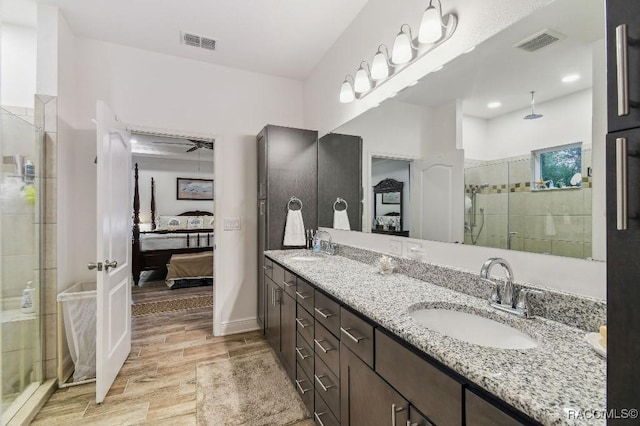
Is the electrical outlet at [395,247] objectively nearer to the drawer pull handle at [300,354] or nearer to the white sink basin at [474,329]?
the white sink basin at [474,329]

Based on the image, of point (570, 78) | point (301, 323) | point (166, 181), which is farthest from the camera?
point (166, 181)

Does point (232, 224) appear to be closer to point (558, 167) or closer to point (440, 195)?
point (440, 195)

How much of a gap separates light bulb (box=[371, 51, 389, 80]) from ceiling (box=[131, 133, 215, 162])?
13.8ft

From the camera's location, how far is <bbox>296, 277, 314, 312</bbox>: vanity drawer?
1633 millimetres

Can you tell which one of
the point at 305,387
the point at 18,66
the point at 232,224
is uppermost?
the point at 18,66

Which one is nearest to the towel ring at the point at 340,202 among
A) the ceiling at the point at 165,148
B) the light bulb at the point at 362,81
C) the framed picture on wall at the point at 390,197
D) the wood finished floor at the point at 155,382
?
the framed picture on wall at the point at 390,197

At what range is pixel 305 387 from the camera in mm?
1733

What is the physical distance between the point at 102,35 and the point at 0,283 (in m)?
2.09

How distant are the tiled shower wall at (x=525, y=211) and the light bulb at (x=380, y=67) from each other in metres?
0.90

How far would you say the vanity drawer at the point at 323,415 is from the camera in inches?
54.1

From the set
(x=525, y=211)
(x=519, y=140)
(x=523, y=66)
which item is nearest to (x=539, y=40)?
(x=523, y=66)

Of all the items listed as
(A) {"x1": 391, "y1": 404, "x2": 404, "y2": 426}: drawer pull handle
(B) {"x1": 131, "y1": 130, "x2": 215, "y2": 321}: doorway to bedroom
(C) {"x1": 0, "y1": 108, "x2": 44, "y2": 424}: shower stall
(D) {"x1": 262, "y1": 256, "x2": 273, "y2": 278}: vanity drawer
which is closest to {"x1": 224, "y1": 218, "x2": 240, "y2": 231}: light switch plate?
(D) {"x1": 262, "y1": 256, "x2": 273, "y2": 278}: vanity drawer

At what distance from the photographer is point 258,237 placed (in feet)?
10.1

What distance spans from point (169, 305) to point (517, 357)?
13.3 ft
